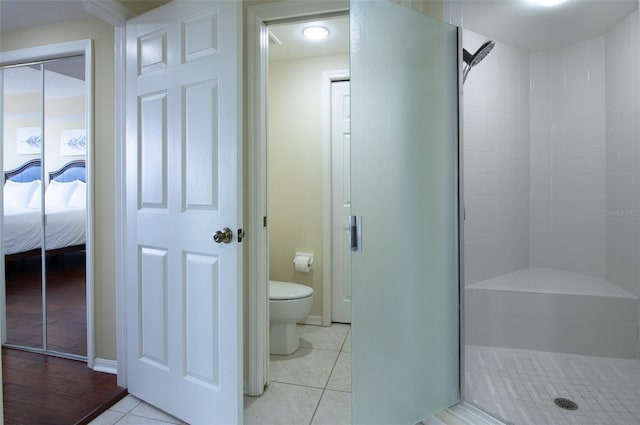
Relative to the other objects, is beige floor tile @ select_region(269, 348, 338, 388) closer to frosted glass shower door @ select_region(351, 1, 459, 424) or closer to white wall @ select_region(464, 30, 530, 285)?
frosted glass shower door @ select_region(351, 1, 459, 424)

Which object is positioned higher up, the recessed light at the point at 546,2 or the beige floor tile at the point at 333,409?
the recessed light at the point at 546,2

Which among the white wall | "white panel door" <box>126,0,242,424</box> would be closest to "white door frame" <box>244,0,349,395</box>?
"white panel door" <box>126,0,242,424</box>

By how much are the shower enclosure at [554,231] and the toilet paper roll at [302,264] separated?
1.23 m

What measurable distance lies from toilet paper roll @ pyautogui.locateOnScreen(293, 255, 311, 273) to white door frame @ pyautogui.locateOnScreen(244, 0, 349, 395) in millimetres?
920

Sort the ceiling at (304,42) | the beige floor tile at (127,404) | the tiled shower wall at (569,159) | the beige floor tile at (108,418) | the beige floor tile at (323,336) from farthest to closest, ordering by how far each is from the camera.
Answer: the beige floor tile at (323,336) < the ceiling at (304,42) < the tiled shower wall at (569,159) < the beige floor tile at (127,404) < the beige floor tile at (108,418)

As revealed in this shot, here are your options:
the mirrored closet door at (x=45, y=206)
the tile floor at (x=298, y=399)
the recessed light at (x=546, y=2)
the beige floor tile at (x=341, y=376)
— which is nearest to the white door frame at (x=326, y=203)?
the tile floor at (x=298, y=399)

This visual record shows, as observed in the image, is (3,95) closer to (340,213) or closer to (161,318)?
(161,318)

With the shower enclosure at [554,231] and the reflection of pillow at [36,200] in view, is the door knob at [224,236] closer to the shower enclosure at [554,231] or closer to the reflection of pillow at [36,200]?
the shower enclosure at [554,231]

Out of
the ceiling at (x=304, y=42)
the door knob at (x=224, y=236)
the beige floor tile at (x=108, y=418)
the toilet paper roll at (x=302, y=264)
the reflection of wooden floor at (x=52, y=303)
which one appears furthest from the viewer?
the toilet paper roll at (x=302, y=264)

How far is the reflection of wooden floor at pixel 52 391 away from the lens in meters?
1.67

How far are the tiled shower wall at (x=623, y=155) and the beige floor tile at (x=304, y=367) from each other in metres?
1.78

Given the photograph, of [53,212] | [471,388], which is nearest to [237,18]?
[53,212]

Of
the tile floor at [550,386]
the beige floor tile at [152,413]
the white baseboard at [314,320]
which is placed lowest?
the beige floor tile at [152,413]

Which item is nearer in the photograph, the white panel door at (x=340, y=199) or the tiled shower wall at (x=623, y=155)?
the tiled shower wall at (x=623, y=155)
